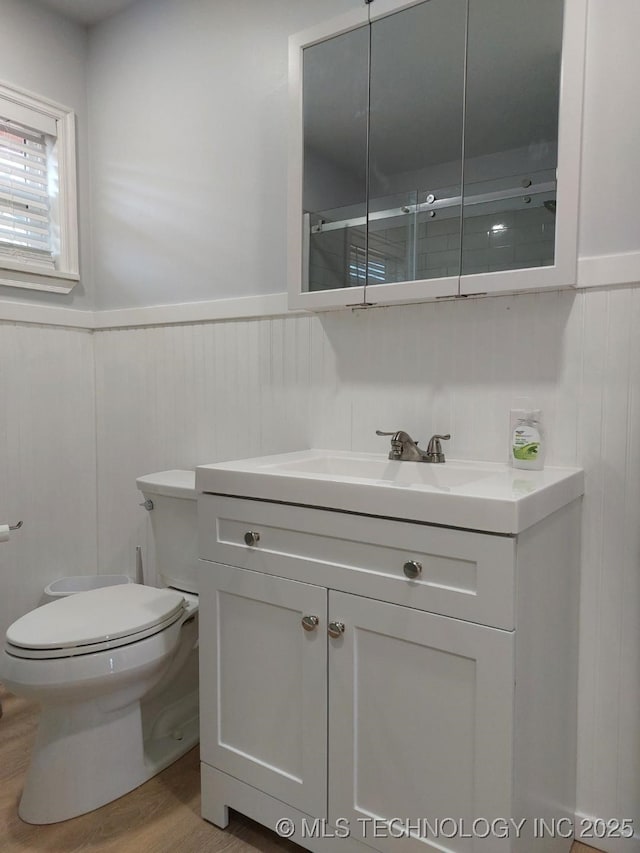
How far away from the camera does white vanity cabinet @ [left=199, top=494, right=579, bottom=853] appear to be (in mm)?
1055

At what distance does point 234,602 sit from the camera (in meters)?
1.41

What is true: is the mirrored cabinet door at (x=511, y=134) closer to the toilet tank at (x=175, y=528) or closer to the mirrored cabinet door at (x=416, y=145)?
the mirrored cabinet door at (x=416, y=145)

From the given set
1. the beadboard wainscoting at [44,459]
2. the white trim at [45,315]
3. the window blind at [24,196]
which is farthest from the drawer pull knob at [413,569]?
the window blind at [24,196]

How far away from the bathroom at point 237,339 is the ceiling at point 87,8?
0.02m

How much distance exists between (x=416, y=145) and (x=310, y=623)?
1.22 meters

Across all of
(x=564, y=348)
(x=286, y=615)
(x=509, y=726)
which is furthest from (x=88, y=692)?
(x=564, y=348)

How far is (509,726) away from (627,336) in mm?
872

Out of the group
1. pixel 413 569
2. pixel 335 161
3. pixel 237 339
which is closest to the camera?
pixel 413 569

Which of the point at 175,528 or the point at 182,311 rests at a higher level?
the point at 182,311

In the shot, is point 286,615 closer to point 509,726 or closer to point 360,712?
point 360,712

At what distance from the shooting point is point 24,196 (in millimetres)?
2271

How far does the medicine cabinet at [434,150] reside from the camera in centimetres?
135

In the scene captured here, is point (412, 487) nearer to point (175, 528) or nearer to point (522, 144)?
point (522, 144)

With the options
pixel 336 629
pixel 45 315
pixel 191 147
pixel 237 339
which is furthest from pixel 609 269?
pixel 45 315
